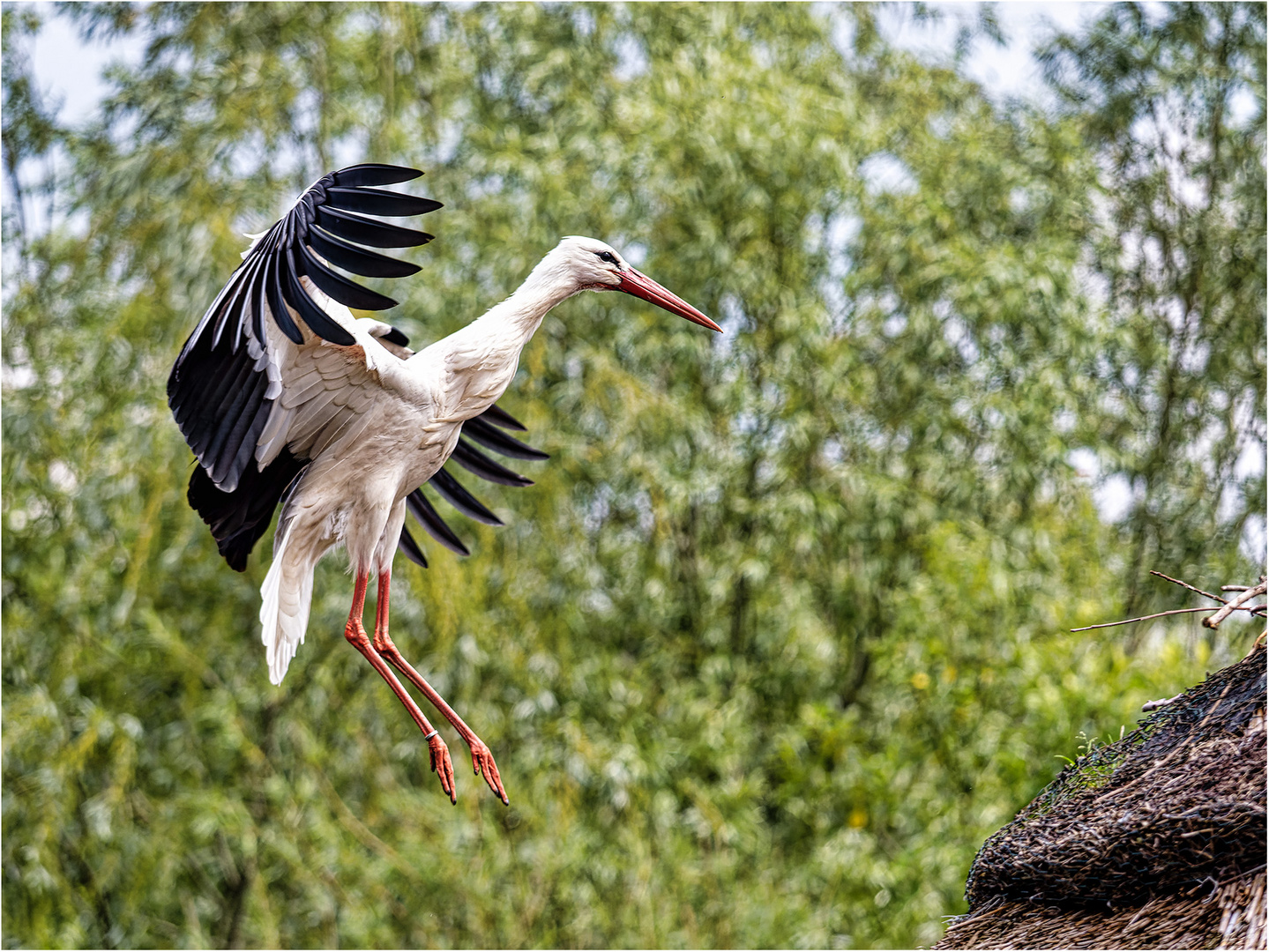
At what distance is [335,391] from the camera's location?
2777 millimetres

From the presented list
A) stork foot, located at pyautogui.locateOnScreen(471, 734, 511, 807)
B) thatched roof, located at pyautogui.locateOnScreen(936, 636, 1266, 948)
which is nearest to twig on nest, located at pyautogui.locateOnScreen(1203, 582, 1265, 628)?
thatched roof, located at pyautogui.locateOnScreen(936, 636, 1266, 948)

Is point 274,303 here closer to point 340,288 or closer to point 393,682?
point 340,288

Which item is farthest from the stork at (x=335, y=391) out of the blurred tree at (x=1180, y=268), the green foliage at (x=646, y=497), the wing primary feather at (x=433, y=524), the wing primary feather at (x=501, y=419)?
the blurred tree at (x=1180, y=268)

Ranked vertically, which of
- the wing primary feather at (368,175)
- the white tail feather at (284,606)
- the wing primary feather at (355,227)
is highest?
the wing primary feather at (368,175)

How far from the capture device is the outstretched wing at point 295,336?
253cm

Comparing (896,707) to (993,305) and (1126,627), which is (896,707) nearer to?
(1126,627)

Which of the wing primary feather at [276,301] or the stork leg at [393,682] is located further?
the stork leg at [393,682]

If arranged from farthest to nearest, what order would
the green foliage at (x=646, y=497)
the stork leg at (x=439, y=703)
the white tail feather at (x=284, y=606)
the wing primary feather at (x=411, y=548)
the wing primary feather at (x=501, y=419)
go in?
the green foliage at (x=646, y=497) → the wing primary feather at (x=411, y=548) → the wing primary feather at (x=501, y=419) → the white tail feather at (x=284, y=606) → the stork leg at (x=439, y=703)

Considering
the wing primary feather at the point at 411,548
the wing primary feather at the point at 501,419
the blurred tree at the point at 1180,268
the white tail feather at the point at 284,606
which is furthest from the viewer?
the blurred tree at the point at 1180,268

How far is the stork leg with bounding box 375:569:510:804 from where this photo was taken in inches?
108

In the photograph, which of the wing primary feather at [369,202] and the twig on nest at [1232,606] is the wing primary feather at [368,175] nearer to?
the wing primary feather at [369,202]

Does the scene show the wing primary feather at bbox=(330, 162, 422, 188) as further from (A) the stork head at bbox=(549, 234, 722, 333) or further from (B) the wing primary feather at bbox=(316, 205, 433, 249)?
(A) the stork head at bbox=(549, 234, 722, 333)

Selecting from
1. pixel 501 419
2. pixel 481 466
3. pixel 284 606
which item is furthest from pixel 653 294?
pixel 284 606

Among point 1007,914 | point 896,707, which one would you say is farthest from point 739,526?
point 1007,914
